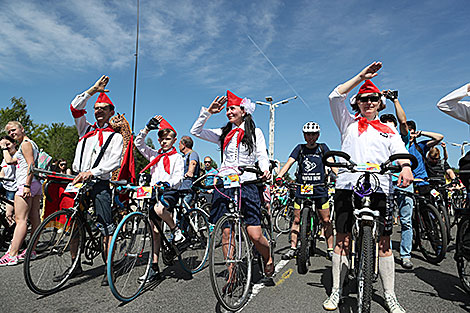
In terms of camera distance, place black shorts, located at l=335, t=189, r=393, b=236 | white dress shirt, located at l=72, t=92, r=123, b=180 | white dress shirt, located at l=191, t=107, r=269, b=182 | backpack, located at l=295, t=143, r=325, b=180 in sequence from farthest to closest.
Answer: backpack, located at l=295, t=143, r=325, b=180 < white dress shirt, located at l=72, t=92, r=123, b=180 < white dress shirt, located at l=191, t=107, r=269, b=182 < black shorts, located at l=335, t=189, r=393, b=236

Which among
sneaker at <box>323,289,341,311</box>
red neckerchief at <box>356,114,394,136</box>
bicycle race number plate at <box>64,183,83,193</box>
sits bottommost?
sneaker at <box>323,289,341,311</box>

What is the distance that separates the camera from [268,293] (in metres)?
3.96

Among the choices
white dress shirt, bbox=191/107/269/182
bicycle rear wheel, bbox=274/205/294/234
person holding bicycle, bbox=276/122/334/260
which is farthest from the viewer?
bicycle rear wheel, bbox=274/205/294/234

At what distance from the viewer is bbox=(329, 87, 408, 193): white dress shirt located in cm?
334

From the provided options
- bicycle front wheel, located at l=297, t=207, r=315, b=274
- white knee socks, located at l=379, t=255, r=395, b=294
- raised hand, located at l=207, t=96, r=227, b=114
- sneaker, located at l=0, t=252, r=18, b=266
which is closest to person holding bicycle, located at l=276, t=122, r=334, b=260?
bicycle front wheel, located at l=297, t=207, r=315, b=274

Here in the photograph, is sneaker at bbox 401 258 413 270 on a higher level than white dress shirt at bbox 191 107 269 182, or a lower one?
lower

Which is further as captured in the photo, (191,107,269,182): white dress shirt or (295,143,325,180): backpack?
(295,143,325,180): backpack

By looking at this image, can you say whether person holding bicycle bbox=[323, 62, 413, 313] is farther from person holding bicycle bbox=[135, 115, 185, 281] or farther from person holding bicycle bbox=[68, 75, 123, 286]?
person holding bicycle bbox=[68, 75, 123, 286]

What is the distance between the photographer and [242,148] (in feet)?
13.2

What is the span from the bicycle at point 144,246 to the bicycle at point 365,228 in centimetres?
215

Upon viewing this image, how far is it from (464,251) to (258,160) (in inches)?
97.5

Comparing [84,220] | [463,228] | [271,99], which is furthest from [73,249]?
[271,99]

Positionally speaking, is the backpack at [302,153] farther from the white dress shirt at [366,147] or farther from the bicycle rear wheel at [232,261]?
the bicycle rear wheel at [232,261]

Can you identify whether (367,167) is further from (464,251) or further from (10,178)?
(10,178)
